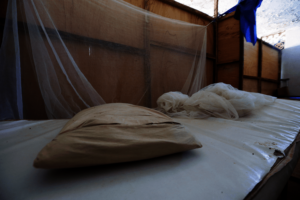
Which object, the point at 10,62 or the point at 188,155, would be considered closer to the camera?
the point at 188,155

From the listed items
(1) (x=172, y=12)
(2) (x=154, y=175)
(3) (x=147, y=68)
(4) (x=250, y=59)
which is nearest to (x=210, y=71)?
(4) (x=250, y=59)

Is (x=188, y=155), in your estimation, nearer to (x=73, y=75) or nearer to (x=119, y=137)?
(x=119, y=137)

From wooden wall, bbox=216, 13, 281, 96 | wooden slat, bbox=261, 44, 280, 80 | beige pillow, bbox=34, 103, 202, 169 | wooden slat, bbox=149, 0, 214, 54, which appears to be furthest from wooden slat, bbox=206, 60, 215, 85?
beige pillow, bbox=34, 103, 202, 169

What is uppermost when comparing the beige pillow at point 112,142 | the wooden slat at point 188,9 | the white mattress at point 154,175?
the wooden slat at point 188,9

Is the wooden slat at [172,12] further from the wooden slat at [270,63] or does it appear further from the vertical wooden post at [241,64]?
the wooden slat at [270,63]

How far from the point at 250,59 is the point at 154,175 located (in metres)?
3.33

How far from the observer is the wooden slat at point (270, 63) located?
319cm

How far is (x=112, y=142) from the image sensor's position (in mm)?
403

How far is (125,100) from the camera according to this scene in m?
1.60

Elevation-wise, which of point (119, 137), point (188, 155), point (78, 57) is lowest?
point (188, 155)

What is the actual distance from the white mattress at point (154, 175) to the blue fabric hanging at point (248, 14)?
2.12 meters

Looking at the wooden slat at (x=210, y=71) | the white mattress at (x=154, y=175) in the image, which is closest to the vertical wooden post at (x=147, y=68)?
the white mattress at (x=154, y=175)

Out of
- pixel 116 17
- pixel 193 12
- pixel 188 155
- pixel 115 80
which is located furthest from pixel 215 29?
pixel 188 155

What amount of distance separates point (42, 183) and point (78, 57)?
125cm
